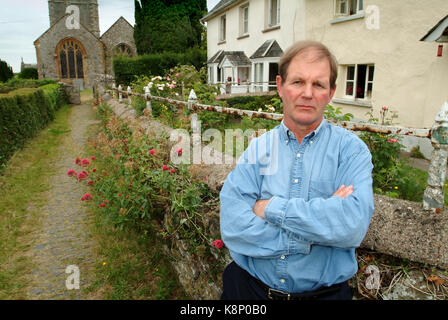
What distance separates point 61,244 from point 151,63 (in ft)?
77.6

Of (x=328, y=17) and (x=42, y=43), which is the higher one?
(x=42, y=43)

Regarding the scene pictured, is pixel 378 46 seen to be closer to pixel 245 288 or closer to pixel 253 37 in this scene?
pixel 253 37

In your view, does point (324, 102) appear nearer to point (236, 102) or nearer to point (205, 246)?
point (205, 246)

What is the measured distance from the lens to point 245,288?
1.70 metres

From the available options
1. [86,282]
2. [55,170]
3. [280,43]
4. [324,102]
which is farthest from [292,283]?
[280,43]

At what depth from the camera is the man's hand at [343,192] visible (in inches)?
59.6

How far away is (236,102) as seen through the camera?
13.5 meters

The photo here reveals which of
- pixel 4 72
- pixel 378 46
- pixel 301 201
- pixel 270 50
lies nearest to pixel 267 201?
pixel 301 201

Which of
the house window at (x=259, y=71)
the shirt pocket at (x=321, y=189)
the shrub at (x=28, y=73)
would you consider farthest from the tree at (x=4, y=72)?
the shirt pocket at (x=321, y=189)

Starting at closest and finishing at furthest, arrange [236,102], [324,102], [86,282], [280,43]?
[324,102], [86,282], [236,102], [280,43]

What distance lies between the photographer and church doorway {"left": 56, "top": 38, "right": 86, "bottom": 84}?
3647 cm

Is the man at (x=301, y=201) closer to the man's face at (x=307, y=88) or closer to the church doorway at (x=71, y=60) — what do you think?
the man's face at (x=307, y=88)

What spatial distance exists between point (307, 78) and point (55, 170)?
23.7ft

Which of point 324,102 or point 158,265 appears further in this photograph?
point 158,265
